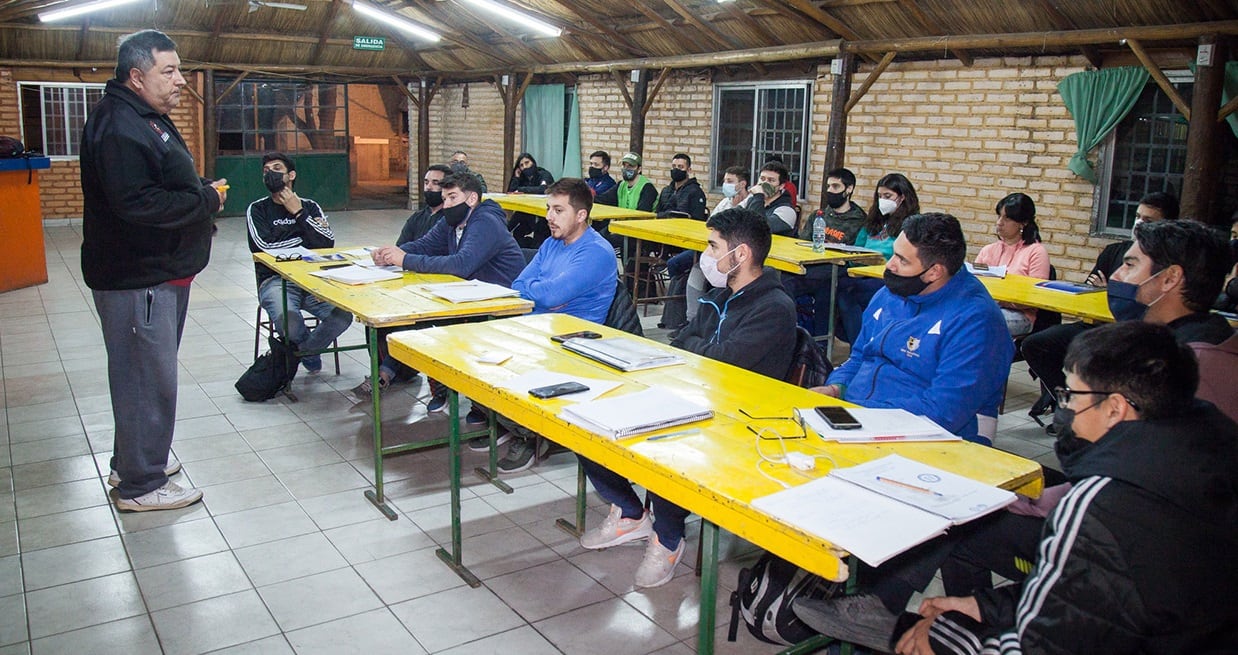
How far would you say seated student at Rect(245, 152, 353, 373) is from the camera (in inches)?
198

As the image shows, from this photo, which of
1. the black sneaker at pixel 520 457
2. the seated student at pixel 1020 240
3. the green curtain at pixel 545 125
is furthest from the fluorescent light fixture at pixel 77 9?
the seated student at pixel 1020 240

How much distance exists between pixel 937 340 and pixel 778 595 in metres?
0.92

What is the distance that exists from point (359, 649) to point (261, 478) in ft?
4.95

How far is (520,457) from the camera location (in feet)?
13.4

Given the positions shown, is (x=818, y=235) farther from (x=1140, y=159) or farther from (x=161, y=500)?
(x=161, y=500)

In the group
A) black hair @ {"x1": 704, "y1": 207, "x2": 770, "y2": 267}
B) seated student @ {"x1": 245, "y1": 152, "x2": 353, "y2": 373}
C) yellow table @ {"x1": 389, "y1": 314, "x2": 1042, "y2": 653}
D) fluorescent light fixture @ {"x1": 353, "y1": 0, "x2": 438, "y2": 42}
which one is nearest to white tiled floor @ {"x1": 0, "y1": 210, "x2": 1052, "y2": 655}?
yellow table @ {"x1": 389, "y1": 314, "x2": 1042, "y2": 653}

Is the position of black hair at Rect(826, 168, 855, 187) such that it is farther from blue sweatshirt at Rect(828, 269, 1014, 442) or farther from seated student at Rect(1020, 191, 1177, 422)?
blue sweatshirt at Rect(828, 269, 1014, 442)

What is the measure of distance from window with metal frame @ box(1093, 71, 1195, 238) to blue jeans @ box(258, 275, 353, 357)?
522cm

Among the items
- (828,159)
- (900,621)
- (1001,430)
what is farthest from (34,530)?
(828,159)

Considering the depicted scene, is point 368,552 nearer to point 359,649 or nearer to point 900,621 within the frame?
point 359,649

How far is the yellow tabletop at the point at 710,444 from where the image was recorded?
6.18ft

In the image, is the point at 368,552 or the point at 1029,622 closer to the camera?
the point at 1029,622

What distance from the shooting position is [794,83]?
29.9 ft

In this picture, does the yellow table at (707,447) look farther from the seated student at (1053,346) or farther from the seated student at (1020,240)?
the seated student at (1020,240)
